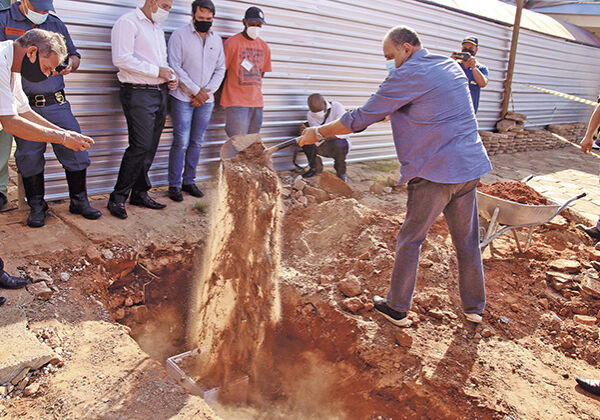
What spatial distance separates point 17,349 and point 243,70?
3.90 m

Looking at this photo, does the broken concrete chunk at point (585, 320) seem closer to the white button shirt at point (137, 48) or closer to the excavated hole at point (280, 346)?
the excavated hole at point (280, 346)

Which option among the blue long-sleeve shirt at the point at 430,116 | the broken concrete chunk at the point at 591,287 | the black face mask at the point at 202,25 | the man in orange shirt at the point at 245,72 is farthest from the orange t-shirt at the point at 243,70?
the broken concrete chunk at the point at 591,287

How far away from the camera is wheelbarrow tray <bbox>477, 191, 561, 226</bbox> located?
4344 millimetres

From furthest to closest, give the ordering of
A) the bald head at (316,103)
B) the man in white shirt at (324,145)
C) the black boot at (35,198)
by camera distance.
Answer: the man in white shirt at (324,145) → the bald head at (316,103) → the black boot at (35,198)

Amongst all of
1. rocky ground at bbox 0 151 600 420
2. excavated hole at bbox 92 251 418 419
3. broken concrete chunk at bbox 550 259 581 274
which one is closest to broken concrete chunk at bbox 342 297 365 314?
rocky ground at bbox 0 151 600 420

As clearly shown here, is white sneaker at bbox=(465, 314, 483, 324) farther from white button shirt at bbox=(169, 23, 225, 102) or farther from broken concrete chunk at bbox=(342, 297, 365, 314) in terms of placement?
white button shirt at bbox=(169, 23, 225, 102)

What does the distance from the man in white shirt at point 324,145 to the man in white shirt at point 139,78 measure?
2501mm

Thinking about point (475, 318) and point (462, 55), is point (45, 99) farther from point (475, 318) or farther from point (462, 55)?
point (462, 55)

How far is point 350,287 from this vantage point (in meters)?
3.86

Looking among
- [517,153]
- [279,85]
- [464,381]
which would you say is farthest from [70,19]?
[517,153]

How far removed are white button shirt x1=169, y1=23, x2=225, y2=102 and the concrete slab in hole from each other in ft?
9.56

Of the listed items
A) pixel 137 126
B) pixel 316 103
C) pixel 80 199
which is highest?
pixel 316 103

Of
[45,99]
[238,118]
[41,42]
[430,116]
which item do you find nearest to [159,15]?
[45,99]

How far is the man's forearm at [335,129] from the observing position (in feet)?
11.0
